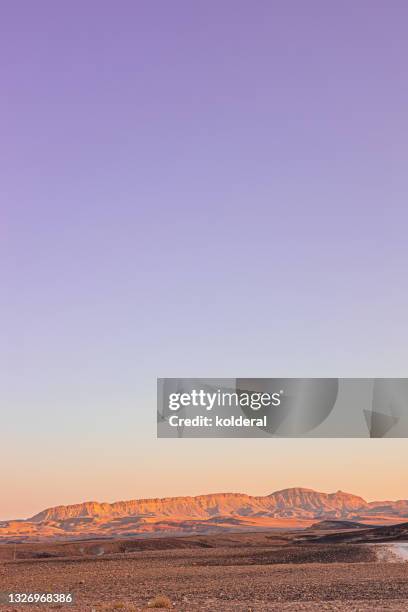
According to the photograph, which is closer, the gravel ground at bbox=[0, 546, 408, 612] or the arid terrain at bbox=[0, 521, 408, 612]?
the gravel ground at bbox=[0, 546, 408, 612]

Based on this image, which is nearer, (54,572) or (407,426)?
(407,426)

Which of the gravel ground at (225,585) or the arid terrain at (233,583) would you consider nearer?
the gravel ground at (225,585)

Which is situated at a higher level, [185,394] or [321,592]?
[185,394]

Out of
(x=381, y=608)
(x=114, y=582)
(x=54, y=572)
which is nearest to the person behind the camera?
(x=381, y=608)

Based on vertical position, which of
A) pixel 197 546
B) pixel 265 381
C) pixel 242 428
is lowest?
pixel 197 546

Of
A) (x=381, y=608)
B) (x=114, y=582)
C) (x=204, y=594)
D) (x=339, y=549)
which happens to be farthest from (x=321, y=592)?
(x=339, y=549)

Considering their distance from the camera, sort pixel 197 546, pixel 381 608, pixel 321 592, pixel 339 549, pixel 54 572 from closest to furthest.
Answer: pixel 381 608, pixel 321 592, pixel 54 572, pixel 339 549, pixel 197 546

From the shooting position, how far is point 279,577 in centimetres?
4628

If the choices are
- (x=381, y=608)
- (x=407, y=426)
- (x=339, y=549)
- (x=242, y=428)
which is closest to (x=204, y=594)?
(x=242, y=428)

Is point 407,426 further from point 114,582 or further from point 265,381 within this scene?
point 114,582

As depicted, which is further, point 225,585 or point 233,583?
point 233,583

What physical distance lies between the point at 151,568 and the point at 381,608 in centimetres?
3279

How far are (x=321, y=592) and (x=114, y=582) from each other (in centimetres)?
1443

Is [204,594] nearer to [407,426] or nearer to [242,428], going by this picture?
[242,428]
